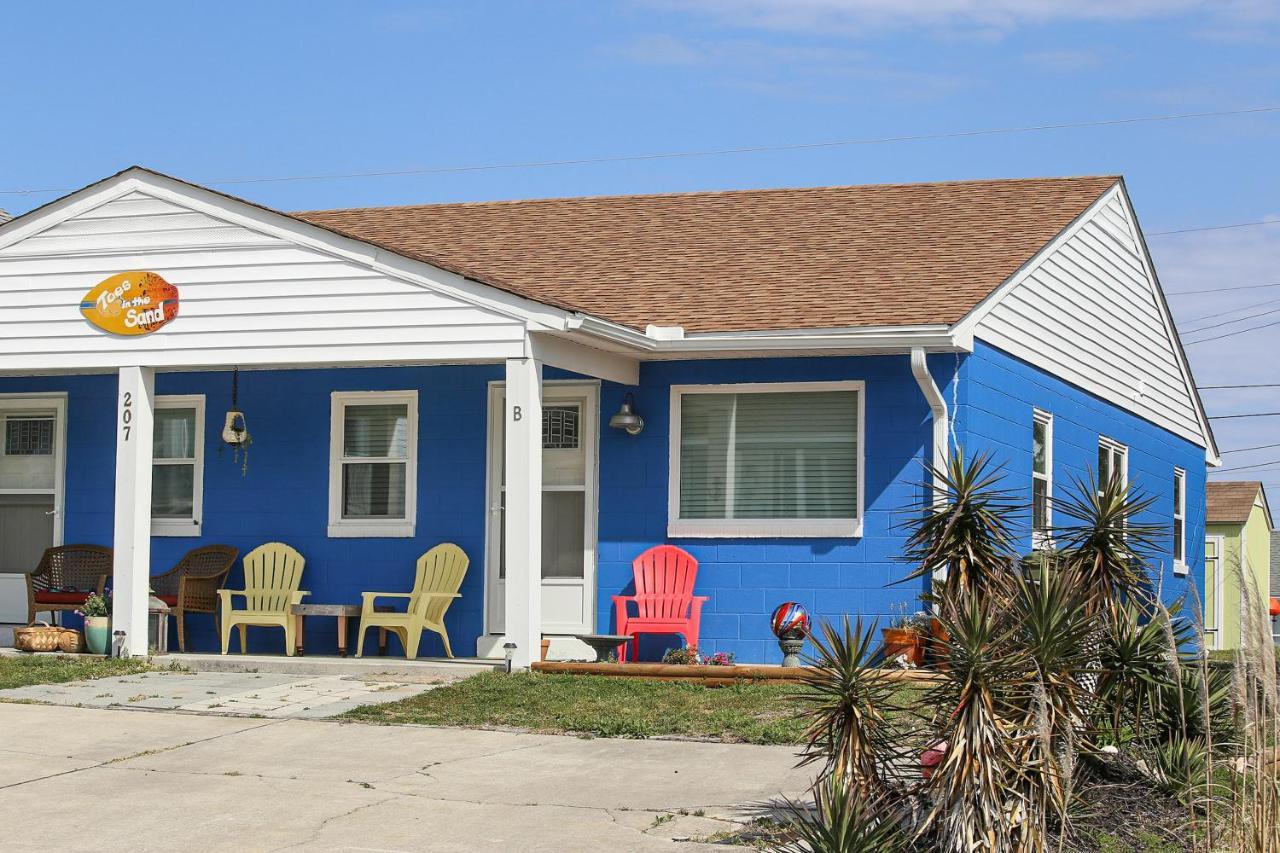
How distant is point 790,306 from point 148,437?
548 cm

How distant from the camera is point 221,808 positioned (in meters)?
7.87

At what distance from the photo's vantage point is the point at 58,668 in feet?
41.4

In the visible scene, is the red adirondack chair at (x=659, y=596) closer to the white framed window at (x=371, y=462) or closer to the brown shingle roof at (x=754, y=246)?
the brown shingle roof at (x=754, y=246)

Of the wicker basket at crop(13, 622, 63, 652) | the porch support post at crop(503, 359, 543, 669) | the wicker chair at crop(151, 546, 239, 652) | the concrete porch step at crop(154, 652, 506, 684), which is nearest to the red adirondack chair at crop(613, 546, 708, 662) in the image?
the concrete porch step at crop(154, 652, 506, 684)

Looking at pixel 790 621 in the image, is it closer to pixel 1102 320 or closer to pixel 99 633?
pixel 99 633

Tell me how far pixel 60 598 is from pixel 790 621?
668 cm

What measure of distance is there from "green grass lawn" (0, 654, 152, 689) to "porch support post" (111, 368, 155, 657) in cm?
33

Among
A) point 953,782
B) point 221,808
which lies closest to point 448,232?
point 221,808

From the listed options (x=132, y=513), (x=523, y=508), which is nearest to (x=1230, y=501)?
(x=523, y=508)

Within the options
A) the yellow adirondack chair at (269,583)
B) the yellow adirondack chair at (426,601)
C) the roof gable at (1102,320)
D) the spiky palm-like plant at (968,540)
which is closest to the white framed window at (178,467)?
the yellow adirondack chair at (269,583)

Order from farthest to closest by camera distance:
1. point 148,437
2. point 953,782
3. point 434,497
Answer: point 434,497 < point 148,437 < point 953,782

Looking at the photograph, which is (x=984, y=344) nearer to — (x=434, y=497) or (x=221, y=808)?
(x=434, y=497)

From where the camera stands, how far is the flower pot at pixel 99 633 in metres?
13.4

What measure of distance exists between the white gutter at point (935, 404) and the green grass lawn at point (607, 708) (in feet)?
8.11
